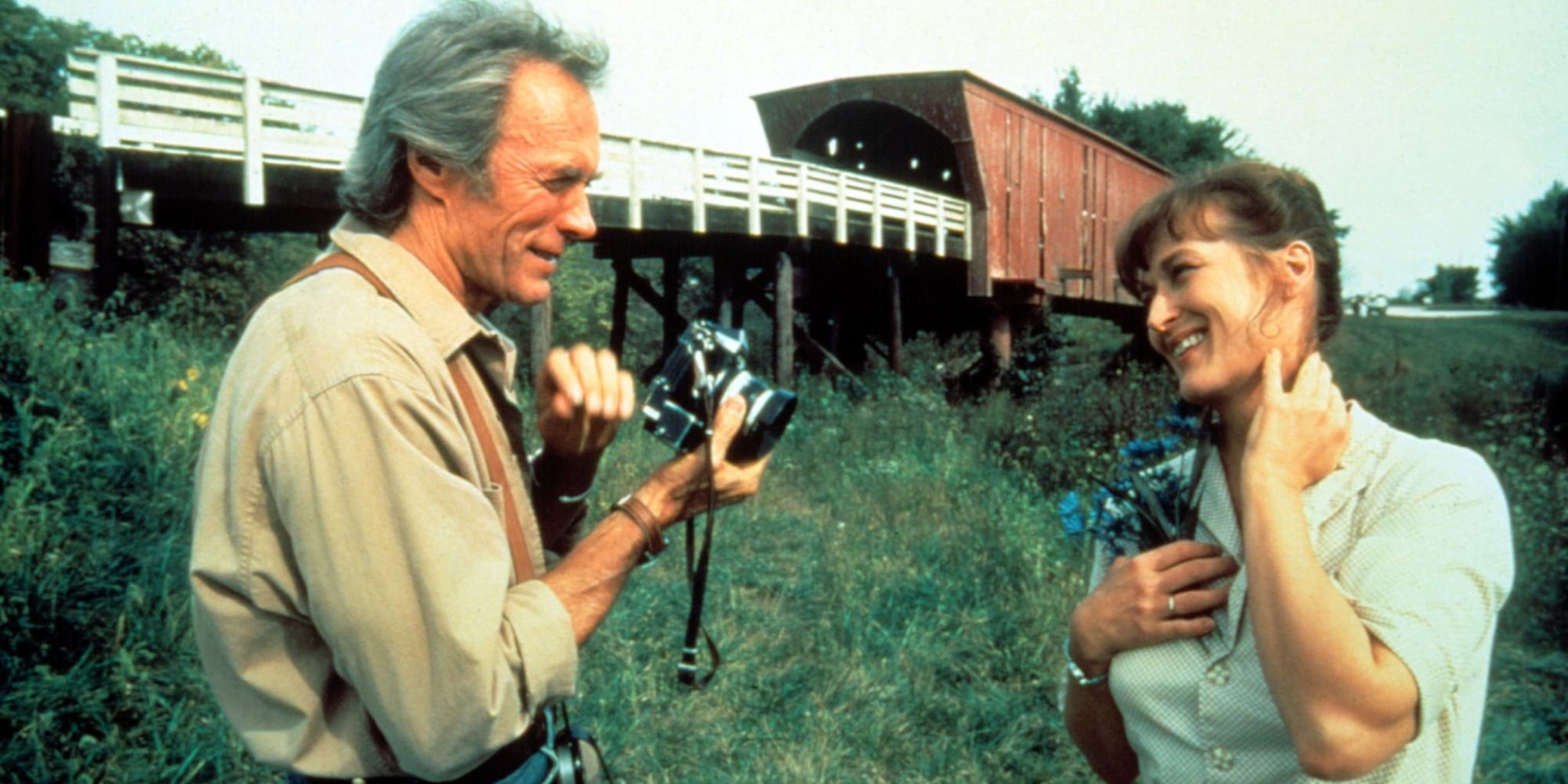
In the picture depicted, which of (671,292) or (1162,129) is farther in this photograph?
(1162,129)

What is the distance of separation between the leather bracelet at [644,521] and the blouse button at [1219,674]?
3.04 feet

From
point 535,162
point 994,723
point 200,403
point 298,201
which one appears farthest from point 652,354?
point 535,162

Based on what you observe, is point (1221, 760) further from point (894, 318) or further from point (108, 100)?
point (894, 318)

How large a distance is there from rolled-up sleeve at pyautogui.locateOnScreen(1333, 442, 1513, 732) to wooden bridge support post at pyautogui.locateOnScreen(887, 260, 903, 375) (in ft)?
47.4

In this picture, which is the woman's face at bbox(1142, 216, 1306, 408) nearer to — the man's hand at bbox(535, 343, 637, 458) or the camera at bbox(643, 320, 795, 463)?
the camera at bbox(643, 320, 795, 463)

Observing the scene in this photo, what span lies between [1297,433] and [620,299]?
1323 cm

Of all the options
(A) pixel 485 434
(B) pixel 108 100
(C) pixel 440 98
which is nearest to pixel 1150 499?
(A) pixel 485 434

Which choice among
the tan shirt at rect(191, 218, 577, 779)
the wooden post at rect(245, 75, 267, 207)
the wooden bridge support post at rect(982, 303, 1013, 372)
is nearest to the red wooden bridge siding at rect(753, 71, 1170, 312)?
the wooden bridge support post at rect(982, 303, 1013, 372)

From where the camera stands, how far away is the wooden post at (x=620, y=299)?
13.8 meters

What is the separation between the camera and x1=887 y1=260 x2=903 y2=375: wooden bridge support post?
635 inches

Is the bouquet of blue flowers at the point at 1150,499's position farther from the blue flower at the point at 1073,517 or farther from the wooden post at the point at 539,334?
the wooden post at the point at 539,334

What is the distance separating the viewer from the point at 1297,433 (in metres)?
1.63

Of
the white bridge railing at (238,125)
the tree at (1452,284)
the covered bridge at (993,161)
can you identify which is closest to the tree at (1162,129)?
the tree at (1452,284)

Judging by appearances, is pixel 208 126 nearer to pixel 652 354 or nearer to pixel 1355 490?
pixel 1355 490
